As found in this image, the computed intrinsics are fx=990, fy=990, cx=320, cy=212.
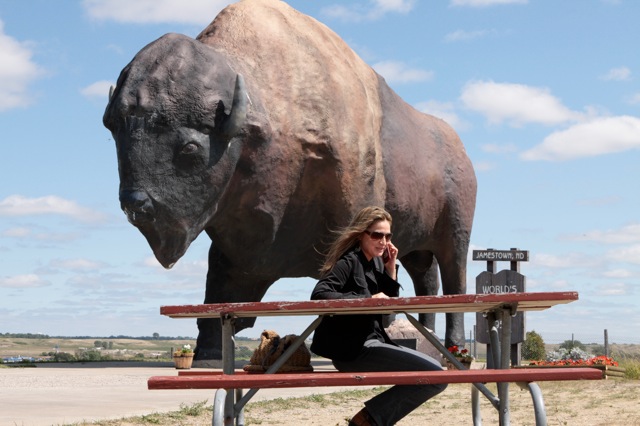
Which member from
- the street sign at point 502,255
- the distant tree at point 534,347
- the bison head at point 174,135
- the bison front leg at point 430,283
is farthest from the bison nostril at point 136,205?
the distant tree at point 534,347

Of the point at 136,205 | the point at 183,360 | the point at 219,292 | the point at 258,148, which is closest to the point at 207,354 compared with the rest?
the point at 219,292

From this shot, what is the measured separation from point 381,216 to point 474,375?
121 centimetres

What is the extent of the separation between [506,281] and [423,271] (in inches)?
215

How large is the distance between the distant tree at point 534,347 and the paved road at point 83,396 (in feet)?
68.7

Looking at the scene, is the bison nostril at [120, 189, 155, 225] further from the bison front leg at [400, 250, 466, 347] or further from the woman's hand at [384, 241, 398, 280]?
the bison front leg at [400, 250, 466, 347]

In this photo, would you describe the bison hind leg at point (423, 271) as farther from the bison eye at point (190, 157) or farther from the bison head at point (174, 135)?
the bison eye at point (190, 157)

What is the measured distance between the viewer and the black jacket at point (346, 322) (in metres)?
4.77

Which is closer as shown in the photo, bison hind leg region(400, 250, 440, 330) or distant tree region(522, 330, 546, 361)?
bison hind leg region(400, 250, 440, 330)

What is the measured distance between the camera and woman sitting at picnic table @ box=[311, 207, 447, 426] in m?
4.70

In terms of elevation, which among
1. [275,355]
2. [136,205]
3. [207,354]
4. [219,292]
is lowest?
[275,355]

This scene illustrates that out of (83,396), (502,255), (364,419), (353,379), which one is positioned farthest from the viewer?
(502,255)

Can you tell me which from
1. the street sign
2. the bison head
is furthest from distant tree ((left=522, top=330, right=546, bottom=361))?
the bison head

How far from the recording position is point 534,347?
3091cm

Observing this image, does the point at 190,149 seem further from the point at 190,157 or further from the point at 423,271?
the point at 423,271
